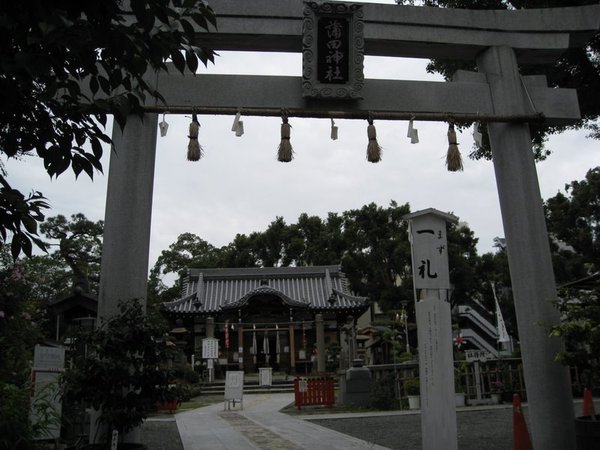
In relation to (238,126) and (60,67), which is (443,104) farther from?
(60,67)

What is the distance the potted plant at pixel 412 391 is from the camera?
13.7m

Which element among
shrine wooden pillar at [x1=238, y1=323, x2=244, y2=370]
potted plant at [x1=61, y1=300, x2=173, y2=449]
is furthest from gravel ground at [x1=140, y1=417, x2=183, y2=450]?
shrine wooden pillar at [x1=238, y1=323, x2=244, y2=370]

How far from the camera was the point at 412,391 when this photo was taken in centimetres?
1390

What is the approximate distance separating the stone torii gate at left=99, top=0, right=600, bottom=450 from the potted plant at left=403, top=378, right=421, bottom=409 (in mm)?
7852

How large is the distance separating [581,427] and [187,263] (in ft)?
122

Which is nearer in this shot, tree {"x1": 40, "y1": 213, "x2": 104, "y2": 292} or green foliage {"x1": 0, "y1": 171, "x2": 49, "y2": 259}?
green foliage {"x1": 0, "y1": 171, "x2": 49, "y2": 259}

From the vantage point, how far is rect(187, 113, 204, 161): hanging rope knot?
6289mm

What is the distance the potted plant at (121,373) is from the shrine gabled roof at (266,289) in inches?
837

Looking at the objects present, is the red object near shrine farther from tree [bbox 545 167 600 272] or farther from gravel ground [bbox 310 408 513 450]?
tree [bbox 545 167 600 272]

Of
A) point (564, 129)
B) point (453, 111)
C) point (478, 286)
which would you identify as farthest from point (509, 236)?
point (478, 286)

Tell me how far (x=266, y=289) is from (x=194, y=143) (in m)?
21.1

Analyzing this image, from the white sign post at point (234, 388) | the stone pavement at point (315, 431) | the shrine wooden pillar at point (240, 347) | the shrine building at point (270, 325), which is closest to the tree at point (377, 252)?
the shrine building at point (270, 325)

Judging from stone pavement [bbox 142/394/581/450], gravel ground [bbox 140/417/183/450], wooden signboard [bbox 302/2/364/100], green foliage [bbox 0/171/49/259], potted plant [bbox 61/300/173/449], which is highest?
wooden signboard [bbox 302/2/364/100]

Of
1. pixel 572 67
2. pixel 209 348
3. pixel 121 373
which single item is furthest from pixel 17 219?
pixel 209 348
